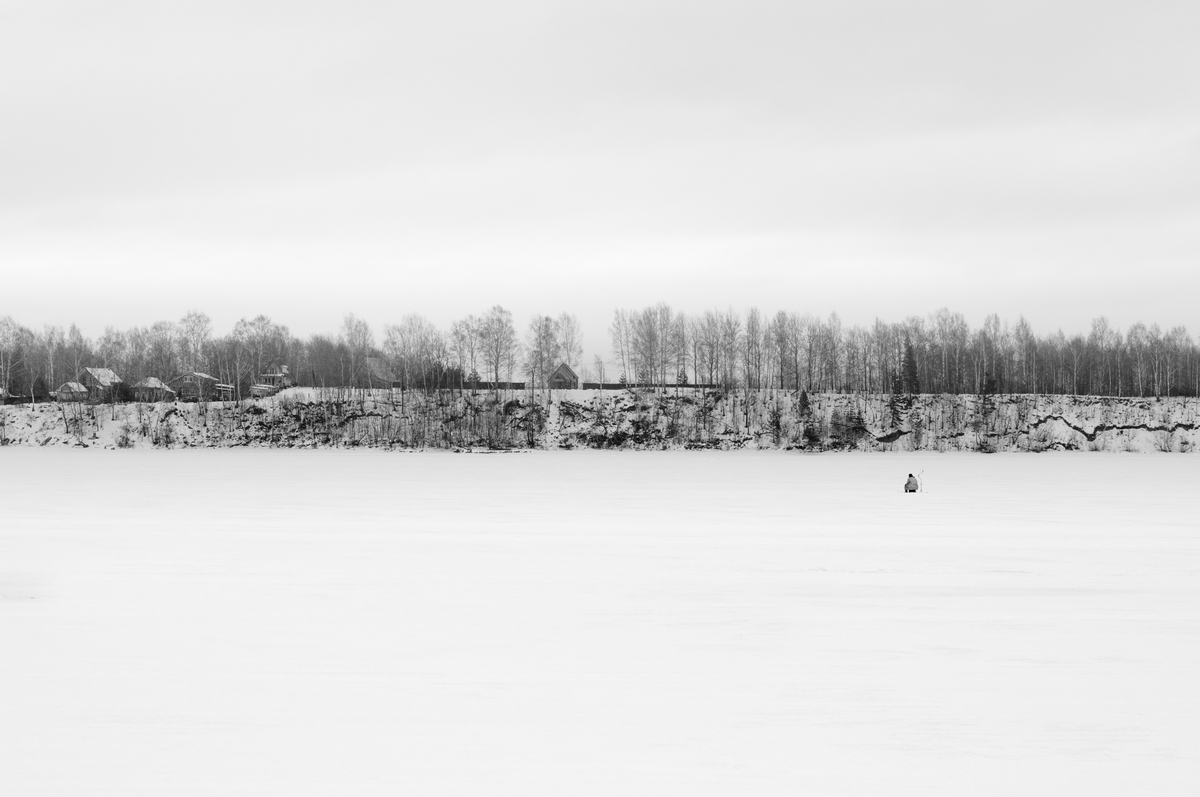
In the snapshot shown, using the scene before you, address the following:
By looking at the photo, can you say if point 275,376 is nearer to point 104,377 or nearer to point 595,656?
point 104,377

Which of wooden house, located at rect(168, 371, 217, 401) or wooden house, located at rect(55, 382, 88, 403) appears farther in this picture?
wooden house, located at rect(168, 371, 217, 401)

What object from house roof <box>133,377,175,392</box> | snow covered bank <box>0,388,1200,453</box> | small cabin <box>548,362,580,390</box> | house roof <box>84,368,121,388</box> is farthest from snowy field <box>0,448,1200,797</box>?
small cabin <box>548,362,580,390</box>

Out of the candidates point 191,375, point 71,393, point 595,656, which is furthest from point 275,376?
point 595,656

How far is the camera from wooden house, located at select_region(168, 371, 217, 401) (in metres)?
82.0

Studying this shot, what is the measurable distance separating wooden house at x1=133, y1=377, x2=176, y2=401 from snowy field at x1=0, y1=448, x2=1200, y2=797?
2389 inches

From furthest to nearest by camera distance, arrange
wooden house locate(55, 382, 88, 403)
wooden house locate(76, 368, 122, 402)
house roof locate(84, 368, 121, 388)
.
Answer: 1. house roof locate(84, 368, 121, 388)
2. wooden house locate(76, 368, 122, 402)
3. wooden house locate(55, 382, 88, 403)

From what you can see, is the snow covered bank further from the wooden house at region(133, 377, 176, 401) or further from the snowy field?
the snowy field

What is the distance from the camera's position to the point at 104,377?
268ft

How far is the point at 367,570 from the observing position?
1394 cm

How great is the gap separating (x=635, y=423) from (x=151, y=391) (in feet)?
135

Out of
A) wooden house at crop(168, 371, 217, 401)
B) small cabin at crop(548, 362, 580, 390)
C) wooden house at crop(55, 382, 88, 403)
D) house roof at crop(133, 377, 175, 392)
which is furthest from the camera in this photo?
small cabin at crop(548, 362, 580, 390)

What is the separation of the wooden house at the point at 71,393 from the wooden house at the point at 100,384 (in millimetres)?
565

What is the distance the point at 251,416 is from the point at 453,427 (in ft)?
51.3

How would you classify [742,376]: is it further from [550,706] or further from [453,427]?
[550,706]
